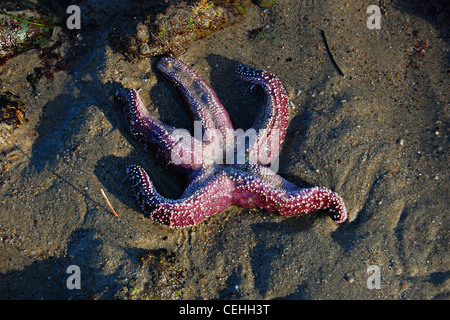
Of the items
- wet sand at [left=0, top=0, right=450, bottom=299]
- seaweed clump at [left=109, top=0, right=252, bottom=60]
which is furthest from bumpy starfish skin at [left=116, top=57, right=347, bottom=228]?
seaweed clump at [left=109, top=0, right=252, bottom=60]

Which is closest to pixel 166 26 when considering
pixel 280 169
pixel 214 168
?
pixel 214 168

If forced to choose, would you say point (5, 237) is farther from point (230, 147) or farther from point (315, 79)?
point (315, 79)

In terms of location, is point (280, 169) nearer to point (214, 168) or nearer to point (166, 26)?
point (214, 168)

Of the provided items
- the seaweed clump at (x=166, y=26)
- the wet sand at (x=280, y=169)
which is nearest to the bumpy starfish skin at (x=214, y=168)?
the wet sand at (x=280, y=169)
